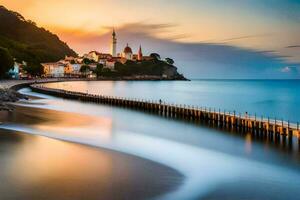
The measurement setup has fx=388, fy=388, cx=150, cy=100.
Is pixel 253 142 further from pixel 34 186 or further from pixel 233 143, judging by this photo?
pixel 34 186

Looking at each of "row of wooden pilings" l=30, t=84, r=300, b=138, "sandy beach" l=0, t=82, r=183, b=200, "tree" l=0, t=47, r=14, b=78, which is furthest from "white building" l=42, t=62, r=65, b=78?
"sandy beach" l=0, t=82, r=183, b=200

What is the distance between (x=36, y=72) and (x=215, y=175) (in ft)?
485

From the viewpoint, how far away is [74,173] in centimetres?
1659

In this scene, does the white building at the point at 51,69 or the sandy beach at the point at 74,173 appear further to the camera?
the white building at the point at 51,69

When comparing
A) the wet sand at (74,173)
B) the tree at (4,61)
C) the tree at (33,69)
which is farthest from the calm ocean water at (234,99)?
the wet sand at (74,173)

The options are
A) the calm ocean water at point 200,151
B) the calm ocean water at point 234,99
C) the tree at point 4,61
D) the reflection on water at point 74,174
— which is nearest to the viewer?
the reflection on water at point 74,174

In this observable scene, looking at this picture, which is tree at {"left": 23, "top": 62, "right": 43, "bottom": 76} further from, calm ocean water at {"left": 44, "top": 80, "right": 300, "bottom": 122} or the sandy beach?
the sandy beach

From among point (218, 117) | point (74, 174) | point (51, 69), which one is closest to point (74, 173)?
point (74, 174)

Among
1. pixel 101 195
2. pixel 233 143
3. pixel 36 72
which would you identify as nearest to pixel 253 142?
pixel 233 143

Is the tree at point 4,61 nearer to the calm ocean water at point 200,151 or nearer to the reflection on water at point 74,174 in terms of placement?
the calm ocean water at point 200,151

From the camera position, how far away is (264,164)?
20.8m

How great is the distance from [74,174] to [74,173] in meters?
0.19

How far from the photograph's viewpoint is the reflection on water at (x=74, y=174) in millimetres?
13945

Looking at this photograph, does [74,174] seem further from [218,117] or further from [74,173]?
[218,117]
